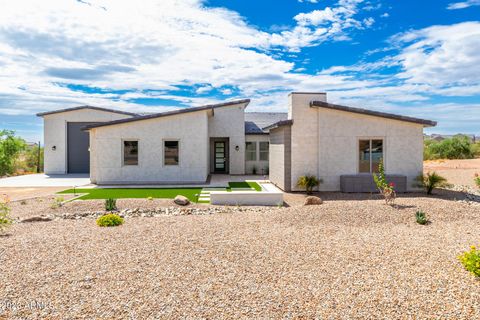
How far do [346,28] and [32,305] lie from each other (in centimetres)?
1488

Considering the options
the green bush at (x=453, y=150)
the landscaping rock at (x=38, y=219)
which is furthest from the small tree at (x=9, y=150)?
the green bush at (x=453, y=150)

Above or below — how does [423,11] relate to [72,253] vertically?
above

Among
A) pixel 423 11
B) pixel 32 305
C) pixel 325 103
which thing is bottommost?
pixel 32 305

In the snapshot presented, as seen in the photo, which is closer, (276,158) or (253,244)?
(253,244)

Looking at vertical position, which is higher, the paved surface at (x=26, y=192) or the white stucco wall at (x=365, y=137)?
the white stucco wall at (x=365, y=137)

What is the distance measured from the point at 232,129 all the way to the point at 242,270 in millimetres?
17066

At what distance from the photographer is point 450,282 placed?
490 centimetres

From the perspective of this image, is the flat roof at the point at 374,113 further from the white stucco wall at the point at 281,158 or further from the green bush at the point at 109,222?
the green bush at the point at 109,222

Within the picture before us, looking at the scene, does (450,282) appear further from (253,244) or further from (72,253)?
(72,253)

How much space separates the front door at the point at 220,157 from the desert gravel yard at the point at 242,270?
1406 centimetres

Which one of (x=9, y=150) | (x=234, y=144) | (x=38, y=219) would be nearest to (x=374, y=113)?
(x=234, y=144)

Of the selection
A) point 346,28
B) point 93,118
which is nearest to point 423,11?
point 346,28

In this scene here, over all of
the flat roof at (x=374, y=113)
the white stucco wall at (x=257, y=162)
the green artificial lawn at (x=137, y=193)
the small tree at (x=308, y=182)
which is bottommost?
the green artificial lawn at (x=137, y=193)

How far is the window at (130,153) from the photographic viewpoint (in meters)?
17.1
